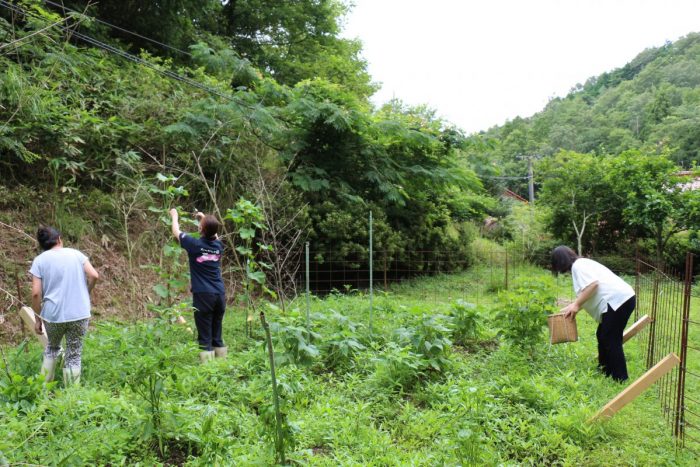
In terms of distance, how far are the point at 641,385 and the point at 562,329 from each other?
3.67 ft

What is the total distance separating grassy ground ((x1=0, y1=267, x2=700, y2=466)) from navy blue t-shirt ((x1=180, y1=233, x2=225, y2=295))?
0.58 metres

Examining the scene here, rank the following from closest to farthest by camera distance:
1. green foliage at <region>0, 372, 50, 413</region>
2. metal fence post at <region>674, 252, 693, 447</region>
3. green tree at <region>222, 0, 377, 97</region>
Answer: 1. metal fence post at <region>674, 252, 693, 447</region>
2. green foliage at <region>0, 372, 50, 413</region>
3. green tree at <region>222, 0, 377, 97</region>

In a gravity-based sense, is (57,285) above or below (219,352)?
above

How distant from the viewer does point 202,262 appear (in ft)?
14.7

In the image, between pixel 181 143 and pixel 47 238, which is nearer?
pixel 47 238

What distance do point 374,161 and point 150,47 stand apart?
5.63m

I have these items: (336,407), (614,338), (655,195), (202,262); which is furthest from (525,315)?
(655,195)

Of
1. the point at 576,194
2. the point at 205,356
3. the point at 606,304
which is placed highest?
the point at 576,194

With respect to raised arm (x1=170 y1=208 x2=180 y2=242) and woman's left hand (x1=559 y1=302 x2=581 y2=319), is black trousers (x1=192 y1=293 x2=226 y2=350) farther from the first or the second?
woman's left hand (x1=559 y1=302 x2=581 y2=319)

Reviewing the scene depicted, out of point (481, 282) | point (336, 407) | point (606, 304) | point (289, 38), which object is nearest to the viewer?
point (336, 407)

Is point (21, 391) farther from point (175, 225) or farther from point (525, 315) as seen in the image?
point (525, 315)

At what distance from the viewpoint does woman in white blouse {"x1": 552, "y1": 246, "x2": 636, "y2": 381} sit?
4047mm

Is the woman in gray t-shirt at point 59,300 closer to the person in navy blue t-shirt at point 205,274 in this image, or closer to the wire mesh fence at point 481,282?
the person in navy blue t-shirt at point 205,274

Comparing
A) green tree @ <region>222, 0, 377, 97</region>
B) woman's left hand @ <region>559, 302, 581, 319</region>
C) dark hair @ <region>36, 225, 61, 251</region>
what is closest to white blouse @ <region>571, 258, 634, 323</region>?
woman's left hand @ <region>559, 302, 581, 319</region>
